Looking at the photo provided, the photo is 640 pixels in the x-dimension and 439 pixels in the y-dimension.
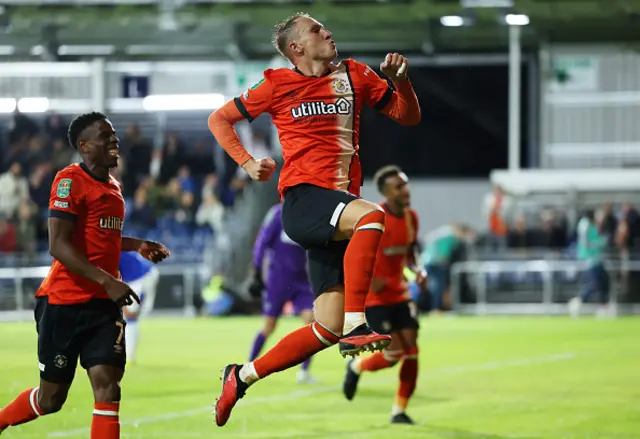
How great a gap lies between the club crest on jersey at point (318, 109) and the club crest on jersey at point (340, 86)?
6cm

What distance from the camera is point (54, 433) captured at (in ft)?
29.2

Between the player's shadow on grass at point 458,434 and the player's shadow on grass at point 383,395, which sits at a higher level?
the player's shadow on grass at point 458,434

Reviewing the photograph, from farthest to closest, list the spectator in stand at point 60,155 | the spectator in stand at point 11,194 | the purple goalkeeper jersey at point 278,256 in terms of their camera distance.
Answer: the spectator in stand at point 60,155 → the spectator in stand at point 11,194 → the purple goalkeeper jersey at point 278,256

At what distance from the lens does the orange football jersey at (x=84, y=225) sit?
6.52 metres

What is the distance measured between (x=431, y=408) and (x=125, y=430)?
2892 mm

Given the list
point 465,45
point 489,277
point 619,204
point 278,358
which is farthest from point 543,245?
point 278,358

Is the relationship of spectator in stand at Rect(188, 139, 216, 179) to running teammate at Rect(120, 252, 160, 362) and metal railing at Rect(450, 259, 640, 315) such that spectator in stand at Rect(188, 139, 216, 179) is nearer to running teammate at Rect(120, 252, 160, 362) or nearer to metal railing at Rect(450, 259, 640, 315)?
metal railing at Rect(450, 259, 640, 315)

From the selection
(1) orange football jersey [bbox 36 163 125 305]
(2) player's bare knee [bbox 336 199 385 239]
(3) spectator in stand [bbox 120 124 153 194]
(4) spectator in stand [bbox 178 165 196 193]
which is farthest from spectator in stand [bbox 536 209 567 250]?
(1) orange football jersey [bbox 36 163 125 305]

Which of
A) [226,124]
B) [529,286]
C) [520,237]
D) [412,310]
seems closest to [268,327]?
[412,310]

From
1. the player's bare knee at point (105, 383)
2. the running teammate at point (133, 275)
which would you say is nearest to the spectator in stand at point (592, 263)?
the running teammate at point (133, 275)

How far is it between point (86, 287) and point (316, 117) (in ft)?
4.95

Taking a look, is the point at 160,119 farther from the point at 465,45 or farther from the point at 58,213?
the point at 58,213

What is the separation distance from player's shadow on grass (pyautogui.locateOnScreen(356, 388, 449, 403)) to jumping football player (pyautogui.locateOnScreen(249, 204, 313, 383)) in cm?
112

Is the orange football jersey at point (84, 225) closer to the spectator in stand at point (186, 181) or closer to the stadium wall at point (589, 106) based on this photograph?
the spectator in stand at point (186, 181)
